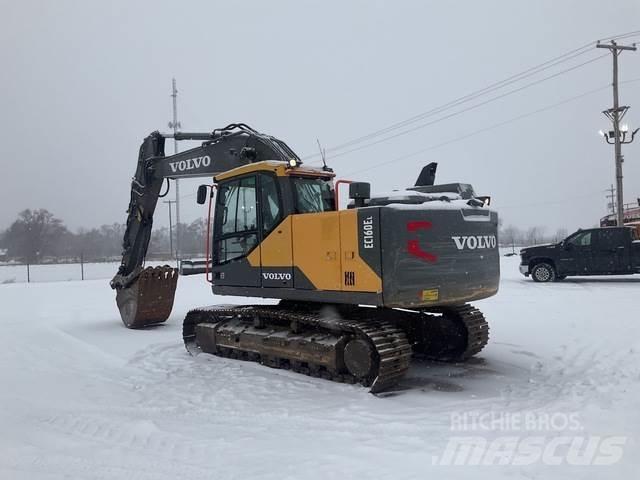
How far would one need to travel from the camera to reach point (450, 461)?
3916 mm

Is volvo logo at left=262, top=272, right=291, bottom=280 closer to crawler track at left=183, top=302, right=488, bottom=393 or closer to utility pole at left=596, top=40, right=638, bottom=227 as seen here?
crawler track at left=183, top=302, right=488, bottom=393

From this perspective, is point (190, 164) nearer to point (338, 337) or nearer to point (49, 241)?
point (338, 337)

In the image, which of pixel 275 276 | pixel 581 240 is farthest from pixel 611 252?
pixel 275 276

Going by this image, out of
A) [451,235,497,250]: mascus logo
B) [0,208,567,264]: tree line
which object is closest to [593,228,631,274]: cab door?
[451,235,497,250]: mascus logo

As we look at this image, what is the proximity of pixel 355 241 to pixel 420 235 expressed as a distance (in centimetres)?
73

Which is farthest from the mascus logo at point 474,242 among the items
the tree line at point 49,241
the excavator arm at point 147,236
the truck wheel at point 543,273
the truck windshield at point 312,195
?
the tree line at point 49,241

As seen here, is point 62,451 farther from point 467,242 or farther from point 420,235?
point 467,242

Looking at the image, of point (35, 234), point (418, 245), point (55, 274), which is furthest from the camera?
point (35, 234)

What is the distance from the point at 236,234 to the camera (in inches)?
297

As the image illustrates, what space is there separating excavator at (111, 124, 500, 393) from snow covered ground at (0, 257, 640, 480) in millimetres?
397

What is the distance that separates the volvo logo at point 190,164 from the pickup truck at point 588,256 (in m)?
12.9

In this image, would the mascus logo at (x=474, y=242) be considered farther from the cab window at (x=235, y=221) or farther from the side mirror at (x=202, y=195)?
the side mirror at (x=202, y=195)

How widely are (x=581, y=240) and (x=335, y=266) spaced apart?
1398 centimetres

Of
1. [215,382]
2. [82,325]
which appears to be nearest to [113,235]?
[82,325]
